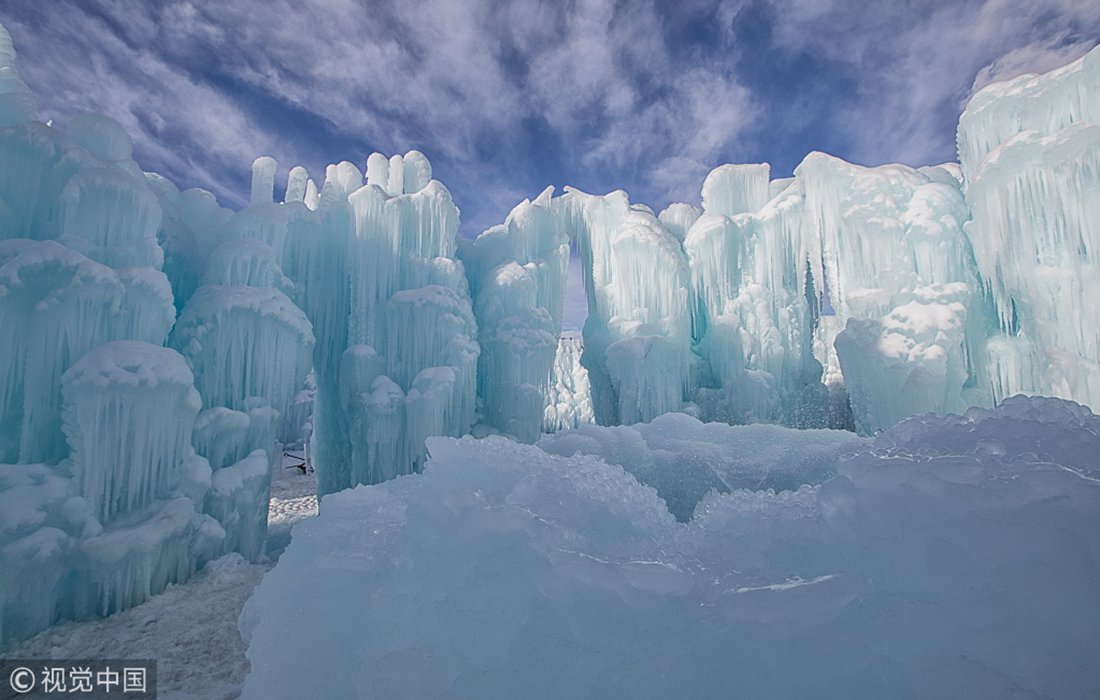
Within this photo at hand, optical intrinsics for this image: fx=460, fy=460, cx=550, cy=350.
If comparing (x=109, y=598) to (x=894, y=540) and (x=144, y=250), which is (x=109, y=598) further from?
(x=894, y=540)

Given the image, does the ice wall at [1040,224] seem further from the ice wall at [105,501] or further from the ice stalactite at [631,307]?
the ice wall at [105,501]

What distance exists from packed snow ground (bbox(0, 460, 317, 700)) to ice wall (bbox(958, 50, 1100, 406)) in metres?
12.9

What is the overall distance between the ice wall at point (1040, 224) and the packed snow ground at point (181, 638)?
1292cm

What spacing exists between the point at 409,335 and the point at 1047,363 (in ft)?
41.6

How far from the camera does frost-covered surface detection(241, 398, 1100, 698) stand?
1.52m

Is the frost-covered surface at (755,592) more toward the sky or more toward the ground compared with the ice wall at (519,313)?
more toward the ground

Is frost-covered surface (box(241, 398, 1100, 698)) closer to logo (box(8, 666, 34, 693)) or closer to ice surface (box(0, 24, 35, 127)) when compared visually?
logo (box(8, 666, 34, 693))

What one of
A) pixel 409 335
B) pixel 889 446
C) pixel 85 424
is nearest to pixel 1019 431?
pixel 889 446

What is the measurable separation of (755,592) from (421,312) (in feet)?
32.3

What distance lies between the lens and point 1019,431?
2.13 m

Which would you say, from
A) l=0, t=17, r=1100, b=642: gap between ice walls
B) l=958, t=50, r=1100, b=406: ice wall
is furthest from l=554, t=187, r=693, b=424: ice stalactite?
l=958, t=50, r=1100, b=406: ice wall

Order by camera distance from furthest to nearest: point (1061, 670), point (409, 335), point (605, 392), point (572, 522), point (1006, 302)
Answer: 1. point (605, 392)
2. point (409, 335)
3. point (1006, 302)
4. point (572, 522)
5. point (1061, 670)

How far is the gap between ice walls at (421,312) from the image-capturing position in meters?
5.64

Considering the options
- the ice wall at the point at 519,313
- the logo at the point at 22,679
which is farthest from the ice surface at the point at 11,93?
the ice wall at the point at 519,313
